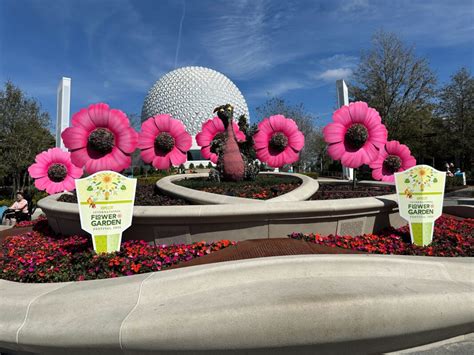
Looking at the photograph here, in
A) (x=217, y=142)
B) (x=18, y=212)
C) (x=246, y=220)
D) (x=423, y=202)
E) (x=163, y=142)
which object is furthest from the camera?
(x=18, y=212)

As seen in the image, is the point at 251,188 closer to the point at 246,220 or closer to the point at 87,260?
the point at 246,220

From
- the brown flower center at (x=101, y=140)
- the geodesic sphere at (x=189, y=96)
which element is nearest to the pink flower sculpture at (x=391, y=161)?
the brown flower center at (x=101, y=140)

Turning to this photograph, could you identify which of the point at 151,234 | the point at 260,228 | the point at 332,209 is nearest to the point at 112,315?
the point at 151,234

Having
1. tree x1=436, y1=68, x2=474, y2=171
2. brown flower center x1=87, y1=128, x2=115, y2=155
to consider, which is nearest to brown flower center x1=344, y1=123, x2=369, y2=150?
brown flower center x1=87, y1=128, x2=115, y2=155

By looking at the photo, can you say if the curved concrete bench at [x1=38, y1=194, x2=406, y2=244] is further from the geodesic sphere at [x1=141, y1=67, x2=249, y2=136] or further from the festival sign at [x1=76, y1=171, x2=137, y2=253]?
the geodesic sphere at [x1=141, y1=67, x2=249, y2=136]

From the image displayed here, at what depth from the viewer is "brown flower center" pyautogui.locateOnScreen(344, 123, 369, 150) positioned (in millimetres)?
6422

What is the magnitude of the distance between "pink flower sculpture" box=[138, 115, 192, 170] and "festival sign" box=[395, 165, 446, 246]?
4.89 m

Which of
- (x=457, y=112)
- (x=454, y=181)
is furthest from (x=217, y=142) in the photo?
(x=457, y=112)

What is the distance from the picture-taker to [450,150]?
28.8m

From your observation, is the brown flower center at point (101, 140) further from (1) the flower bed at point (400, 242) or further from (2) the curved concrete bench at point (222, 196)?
(1) the flower bed at point (400, 242)

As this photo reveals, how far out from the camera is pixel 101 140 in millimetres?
5906

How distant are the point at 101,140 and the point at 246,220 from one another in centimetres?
332

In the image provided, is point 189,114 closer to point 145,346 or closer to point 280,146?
point 280,146

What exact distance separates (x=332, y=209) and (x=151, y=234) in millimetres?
2849
